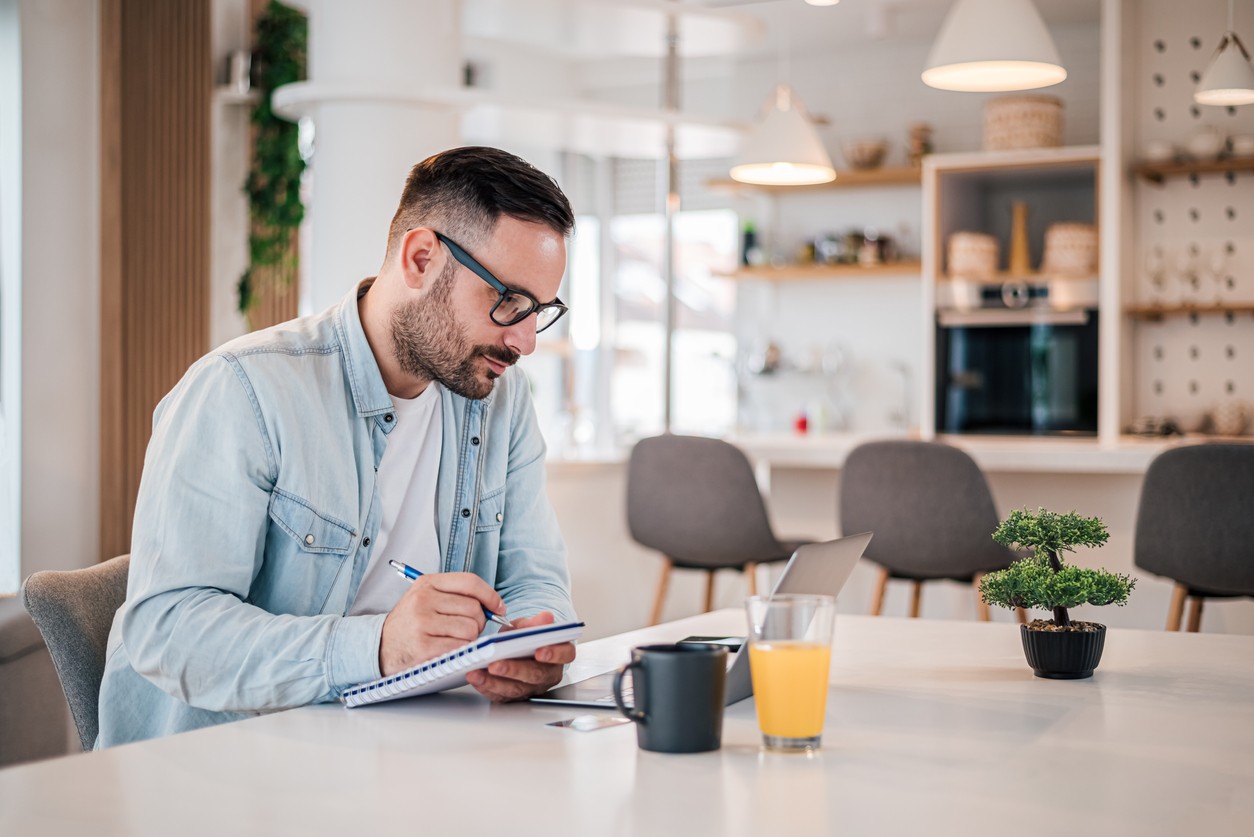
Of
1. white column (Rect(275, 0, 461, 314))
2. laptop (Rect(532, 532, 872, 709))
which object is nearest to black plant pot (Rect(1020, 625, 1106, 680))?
laptop (Rect(532, 532, 872, 709))

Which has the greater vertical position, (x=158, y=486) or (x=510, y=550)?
(x=158, y=486)

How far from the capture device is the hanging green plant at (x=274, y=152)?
492 centimetres

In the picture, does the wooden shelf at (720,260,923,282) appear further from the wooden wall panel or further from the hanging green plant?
the wooden wall panel

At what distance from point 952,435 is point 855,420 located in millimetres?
1326

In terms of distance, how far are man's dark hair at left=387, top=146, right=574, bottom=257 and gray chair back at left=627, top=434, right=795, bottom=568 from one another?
2327mm

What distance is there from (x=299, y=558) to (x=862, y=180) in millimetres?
5349

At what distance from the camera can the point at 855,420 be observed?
6.77m

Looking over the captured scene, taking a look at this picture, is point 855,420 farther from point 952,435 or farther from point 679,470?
point 679,470

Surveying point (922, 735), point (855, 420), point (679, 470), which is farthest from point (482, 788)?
point (855, 420)

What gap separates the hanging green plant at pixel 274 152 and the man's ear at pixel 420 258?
3481 millimetres

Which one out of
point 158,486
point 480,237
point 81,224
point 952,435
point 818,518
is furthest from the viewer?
point 952,435

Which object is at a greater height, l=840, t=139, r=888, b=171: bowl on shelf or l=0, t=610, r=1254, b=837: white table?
l=840, t=139, r=888, b=171: bowl on shelf

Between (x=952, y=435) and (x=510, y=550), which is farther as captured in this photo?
(x=952, y=435)

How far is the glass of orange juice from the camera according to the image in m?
1.03
